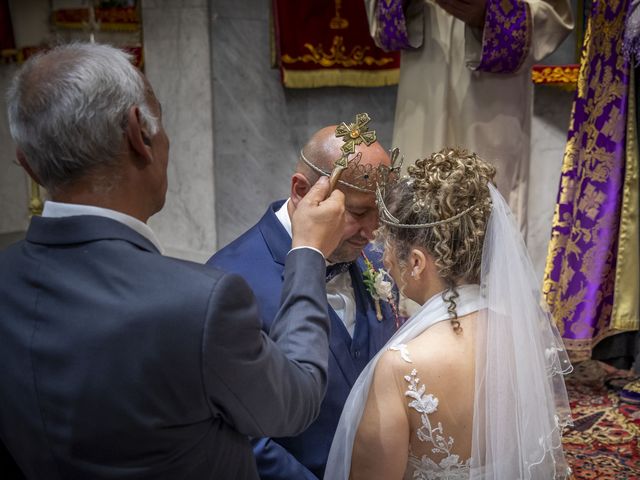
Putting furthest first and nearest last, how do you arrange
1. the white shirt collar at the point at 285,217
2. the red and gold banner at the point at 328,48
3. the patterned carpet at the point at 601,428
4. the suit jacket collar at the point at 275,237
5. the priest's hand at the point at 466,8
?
the red and gold banner at the point at 328,48 → the priest's hand at the point at 466,8 → the patterned carpet at the point at 601,428 → the white shirt collar at the point at 285,217 → the suit jacket collar at the point at 275,237

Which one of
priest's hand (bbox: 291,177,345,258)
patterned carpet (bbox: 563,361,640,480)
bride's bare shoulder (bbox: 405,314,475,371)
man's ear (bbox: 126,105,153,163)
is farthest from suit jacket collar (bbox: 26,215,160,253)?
patterned carpet (bbox: 563,361,640,480)

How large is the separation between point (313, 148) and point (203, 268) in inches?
46.0

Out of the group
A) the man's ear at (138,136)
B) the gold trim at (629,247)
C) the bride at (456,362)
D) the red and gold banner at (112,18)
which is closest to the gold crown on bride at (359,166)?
the bride at (456,362)

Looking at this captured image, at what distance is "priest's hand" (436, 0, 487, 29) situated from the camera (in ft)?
11.4

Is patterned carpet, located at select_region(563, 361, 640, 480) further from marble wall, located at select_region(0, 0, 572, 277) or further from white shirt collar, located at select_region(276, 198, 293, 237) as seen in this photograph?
white shirt collar, located at select_region(276, 198, 293, 237)

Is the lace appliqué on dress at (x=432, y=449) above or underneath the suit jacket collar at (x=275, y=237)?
underneath

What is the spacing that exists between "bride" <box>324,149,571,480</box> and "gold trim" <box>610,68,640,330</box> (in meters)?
2.14

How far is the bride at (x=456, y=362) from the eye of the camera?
173 centimetres

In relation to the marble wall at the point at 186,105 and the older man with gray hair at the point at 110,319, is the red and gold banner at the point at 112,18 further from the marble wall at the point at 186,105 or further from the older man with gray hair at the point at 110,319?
the older man with gray hair at the point at 110,319

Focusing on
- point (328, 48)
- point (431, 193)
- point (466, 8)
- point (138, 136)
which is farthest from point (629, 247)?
point (138, 136)

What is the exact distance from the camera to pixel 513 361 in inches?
69.7

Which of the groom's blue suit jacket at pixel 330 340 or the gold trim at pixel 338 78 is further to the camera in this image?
the gold trim at pixel 338 78

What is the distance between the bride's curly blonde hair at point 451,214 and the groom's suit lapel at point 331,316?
1.37 ft

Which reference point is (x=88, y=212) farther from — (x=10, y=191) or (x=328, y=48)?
(x=10, y=191)
